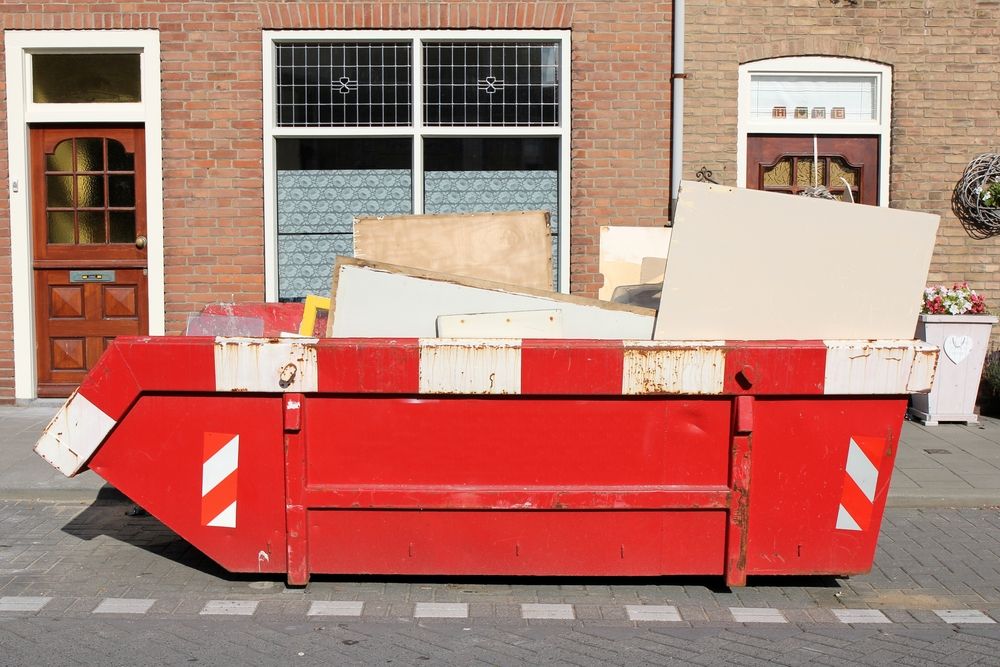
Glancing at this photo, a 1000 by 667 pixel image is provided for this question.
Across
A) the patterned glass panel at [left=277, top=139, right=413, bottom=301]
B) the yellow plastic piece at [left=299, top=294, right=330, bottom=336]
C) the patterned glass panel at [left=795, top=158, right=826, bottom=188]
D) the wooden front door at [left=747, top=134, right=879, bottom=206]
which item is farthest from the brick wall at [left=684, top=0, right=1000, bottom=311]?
the yellow plastic piece at [left=299, top=294, right=330, bottom=336]

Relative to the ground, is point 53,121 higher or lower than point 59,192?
higher

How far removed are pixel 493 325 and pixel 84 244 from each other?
601 centimetres

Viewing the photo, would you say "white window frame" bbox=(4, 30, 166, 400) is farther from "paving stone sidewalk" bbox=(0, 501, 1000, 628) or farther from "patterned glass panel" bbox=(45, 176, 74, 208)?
"paving stone sidewalk" bbox=(0, 501, 1000, 628)

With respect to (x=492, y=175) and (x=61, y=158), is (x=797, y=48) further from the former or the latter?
(x=61, y=158)

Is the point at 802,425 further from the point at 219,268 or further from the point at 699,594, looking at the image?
the point at 219,268

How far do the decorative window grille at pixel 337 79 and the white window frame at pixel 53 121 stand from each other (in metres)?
1.13

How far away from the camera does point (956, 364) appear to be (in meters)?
9.10

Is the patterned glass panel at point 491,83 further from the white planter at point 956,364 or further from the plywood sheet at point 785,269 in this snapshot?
the plywood sheet at point 785,269

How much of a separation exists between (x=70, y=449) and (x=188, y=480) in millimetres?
545

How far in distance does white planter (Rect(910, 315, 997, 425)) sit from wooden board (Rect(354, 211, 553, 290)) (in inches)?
185

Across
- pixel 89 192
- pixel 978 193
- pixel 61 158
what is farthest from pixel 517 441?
pixel 61 158

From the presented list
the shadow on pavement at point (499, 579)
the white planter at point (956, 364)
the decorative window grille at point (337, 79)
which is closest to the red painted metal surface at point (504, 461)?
the shadow on pavement at point (499, 579)

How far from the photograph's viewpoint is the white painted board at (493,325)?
16.0 ft

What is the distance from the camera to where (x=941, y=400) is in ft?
30.0
